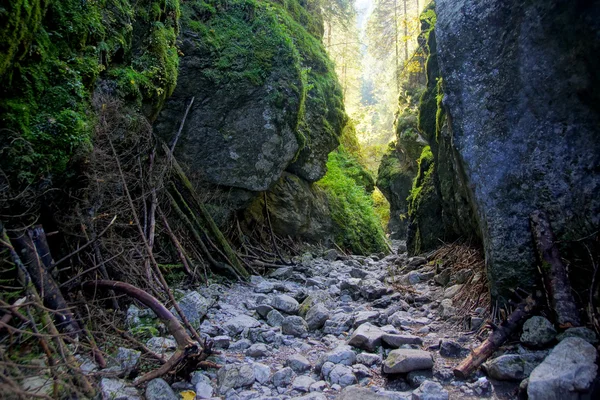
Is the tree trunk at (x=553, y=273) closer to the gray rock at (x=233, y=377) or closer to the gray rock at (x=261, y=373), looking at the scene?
the gray rock at (x=261, y=373)

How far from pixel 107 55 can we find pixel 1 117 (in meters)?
1.65

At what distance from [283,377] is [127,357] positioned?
46.2 inches

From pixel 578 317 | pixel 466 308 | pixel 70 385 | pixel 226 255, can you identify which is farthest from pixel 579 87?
pixel 226 255

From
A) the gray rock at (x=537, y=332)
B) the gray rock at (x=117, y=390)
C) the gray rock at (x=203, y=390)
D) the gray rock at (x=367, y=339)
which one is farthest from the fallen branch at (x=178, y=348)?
the gray rock at (x=537, y=332)

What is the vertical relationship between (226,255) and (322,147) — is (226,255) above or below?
below

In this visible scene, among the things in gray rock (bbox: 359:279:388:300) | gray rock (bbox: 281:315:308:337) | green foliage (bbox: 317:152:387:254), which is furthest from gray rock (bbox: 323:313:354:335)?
green foliage (bbox: 317:152:387:254)

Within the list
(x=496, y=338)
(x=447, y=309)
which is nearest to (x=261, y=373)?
(x=496, y=338)

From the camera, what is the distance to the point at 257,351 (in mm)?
3289

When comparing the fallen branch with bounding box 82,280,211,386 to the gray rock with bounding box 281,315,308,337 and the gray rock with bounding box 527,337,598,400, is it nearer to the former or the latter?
the gray rock with bounding box 281,315,308,337

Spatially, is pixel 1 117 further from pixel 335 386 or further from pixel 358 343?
pixel 358 343

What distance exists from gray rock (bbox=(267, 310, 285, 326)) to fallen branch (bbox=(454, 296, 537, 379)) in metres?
1.98

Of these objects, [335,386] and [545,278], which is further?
[545,278]

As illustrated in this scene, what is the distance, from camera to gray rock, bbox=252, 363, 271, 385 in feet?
9.07

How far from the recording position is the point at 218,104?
6863 mm
